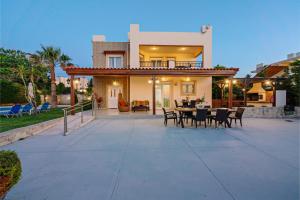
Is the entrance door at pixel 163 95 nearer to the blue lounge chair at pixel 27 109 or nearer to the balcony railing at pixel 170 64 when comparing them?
the balcony railing at pixel 170 64

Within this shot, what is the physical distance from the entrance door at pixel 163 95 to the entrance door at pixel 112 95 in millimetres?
3754

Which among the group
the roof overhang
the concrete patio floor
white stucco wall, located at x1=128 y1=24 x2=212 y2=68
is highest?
white stucco wall, located at x1=128 y1=24 x2=212 y2=68

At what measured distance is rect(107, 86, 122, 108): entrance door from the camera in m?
16.4

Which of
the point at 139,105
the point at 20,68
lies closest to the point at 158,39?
the point at 139,105

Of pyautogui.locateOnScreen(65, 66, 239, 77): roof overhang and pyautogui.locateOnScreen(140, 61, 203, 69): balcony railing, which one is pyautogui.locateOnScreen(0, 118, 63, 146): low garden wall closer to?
pyautogui.locateOnScreen(65, 66, 239, 77): roof overhang

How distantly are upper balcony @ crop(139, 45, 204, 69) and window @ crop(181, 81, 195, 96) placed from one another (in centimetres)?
144

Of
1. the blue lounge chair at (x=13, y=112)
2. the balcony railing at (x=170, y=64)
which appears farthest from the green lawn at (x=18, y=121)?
the balcony railing at (x=170, y=64)

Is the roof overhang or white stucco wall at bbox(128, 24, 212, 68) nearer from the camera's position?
the roof overhang

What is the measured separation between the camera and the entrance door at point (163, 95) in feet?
51.6

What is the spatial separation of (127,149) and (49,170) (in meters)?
2.02

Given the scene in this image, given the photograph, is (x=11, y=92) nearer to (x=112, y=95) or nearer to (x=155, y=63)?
(x=112, y=95)

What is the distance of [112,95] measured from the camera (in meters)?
16.5

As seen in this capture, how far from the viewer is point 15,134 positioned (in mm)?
6055

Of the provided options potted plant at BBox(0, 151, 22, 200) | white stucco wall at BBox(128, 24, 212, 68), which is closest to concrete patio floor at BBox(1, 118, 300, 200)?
potted plant at BBox(0, 151, 22, 200)
